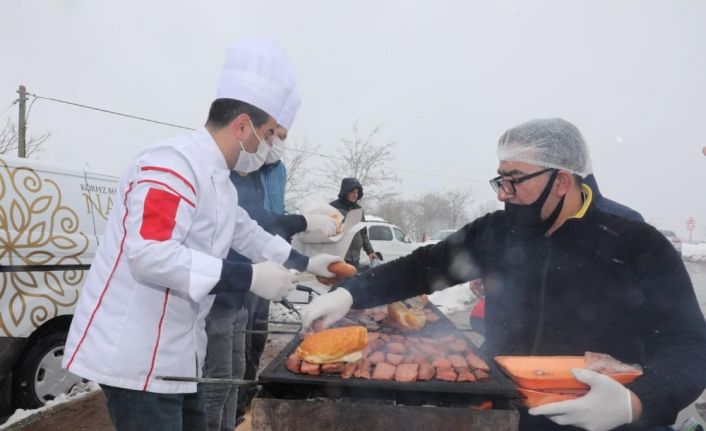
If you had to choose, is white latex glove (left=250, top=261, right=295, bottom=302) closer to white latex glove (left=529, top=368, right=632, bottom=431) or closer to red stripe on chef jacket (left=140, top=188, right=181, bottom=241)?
red stripe on chef jacket (left=140, top=188, right=181, bottom=241)

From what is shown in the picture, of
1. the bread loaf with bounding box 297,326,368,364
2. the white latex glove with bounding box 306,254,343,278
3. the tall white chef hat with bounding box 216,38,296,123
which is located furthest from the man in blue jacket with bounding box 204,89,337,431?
the bread loaf with bounding box 297,326,368,364

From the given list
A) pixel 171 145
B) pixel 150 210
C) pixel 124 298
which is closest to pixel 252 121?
pixel 171 145

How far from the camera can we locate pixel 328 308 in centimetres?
238

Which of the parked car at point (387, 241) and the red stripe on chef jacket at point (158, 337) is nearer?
the red stripe on chef jacket at point (158, 337)

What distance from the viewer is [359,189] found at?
Answer: 638 cm

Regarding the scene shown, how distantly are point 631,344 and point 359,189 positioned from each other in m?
4.50

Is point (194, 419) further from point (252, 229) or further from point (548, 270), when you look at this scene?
point (548, 270)

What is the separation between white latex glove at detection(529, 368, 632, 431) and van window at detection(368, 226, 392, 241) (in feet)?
45.6

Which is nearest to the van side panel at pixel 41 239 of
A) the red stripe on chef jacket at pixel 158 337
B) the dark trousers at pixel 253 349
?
the dark trousers at pixel 253 349

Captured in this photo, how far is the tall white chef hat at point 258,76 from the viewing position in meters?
2.22

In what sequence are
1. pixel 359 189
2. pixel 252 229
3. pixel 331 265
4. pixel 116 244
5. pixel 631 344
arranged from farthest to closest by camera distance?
pixel 359 189
pixel 331 265
pixel 252 229
pixel 631 344
pixel 116 244

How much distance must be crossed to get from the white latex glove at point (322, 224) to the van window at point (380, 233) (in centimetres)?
1193

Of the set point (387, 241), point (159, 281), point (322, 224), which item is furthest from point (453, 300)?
point (159, 281)

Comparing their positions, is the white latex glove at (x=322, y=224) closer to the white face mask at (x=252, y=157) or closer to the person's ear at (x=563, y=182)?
the white face mask at (x=252, y=157)
